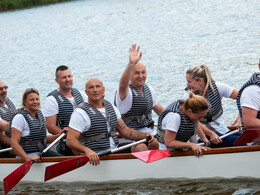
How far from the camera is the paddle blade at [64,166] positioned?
173 inches

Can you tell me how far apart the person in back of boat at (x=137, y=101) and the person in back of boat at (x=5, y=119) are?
134 centimetres

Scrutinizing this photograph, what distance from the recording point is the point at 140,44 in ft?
56.6

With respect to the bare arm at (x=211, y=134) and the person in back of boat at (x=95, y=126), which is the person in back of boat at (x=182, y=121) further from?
the person in back of boat at (x=95, y=126)

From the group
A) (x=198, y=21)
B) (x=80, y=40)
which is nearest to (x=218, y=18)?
(x=198, y=21)

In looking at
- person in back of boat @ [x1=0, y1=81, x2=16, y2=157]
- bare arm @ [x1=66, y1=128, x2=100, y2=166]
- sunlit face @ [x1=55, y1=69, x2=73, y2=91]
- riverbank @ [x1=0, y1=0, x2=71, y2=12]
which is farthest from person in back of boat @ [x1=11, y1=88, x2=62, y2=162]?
riverbank @ [x1=0, y1=0, x2=71, y2=12]

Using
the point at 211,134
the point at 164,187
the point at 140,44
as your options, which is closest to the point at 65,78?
the point at 164,187

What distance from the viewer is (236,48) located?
14.1 m

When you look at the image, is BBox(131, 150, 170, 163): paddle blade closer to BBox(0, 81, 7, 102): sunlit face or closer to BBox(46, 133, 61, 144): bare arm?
BBox(46, 133, 61, 144): bare arm

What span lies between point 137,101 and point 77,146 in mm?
913

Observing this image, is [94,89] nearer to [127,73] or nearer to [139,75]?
[127,73]

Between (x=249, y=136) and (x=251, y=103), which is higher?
(x=251, y=103)

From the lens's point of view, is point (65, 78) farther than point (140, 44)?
No

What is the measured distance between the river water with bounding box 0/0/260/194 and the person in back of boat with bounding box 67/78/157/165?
0.56 metres

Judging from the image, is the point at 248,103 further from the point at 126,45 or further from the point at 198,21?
the point at 198,21
